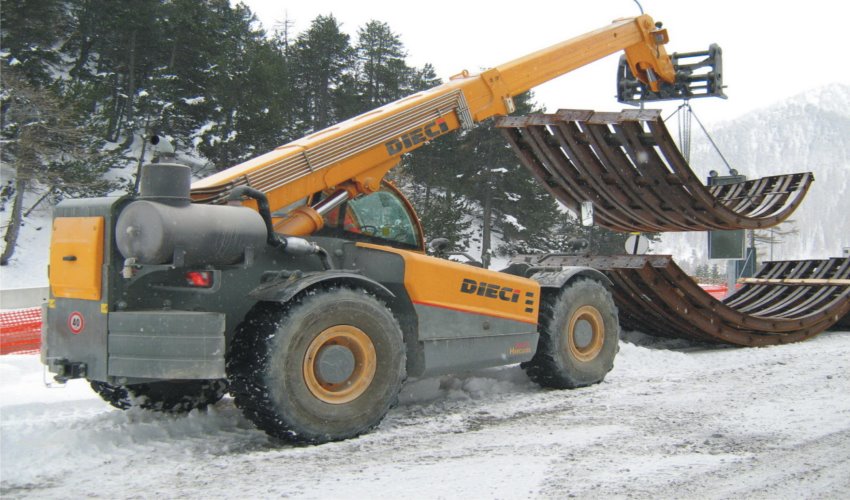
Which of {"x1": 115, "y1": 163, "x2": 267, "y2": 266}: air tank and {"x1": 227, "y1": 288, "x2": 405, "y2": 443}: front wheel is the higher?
{"x1": 115, "y1": 163, "x2": 267, "y2": 266}: air tank

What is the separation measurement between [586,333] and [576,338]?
0.16 metres

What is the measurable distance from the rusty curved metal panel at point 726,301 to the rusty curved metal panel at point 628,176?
110 cm

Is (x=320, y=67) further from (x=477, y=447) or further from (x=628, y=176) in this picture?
(x=477, y=447)

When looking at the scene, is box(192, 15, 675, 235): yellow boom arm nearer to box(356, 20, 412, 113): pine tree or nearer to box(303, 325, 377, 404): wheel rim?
box(303, 325, 377, 404): wheel rim

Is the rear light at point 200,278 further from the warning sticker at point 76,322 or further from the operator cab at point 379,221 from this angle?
the operator cab at point 379,221

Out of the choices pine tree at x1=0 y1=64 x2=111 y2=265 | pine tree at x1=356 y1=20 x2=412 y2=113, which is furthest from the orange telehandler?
pine tree at x1=356 y1=20 x2=412 y2=113

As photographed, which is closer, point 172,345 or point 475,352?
point 172,345

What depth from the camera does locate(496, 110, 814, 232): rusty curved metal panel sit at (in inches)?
361

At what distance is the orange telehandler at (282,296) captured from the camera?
15.6 feet

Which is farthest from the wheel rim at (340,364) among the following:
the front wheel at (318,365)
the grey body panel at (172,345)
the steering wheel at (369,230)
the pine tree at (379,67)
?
the pine tree at (379,67)

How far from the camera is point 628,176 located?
9820mm

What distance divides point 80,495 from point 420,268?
2.87 metres

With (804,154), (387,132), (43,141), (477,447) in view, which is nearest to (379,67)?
(43,141)

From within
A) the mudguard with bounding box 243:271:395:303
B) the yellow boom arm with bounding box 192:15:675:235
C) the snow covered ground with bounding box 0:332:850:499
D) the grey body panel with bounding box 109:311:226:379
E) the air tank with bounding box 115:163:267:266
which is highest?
the yellow boom arm with bounding box 192:15:675:235
